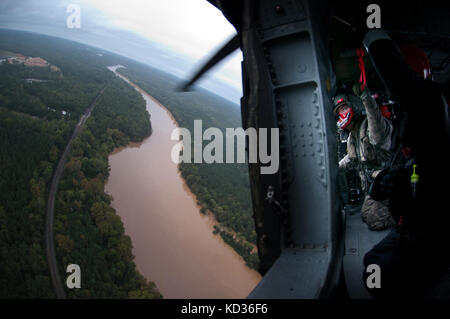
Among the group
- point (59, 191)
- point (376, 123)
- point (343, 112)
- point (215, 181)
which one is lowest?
point (215, 181)

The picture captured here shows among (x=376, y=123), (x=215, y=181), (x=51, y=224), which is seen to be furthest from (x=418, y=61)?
(x=215, y=181)

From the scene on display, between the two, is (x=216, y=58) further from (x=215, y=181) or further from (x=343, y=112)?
(x=215, y=181)

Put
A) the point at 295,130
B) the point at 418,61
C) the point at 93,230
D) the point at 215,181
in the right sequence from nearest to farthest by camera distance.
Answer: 1. the point at 418,61
2. the point at 295,130
3. the point at 93,230
4. the point at 215,181

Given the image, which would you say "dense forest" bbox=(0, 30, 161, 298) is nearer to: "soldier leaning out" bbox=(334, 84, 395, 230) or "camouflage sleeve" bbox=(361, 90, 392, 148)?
"soldier leaning out" bbox=(334, 84, 395, 230)

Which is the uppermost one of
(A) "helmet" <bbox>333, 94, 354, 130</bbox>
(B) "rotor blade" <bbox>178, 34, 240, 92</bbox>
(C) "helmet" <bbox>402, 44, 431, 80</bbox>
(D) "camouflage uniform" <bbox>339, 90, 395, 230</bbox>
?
(B) "rotor blade" <bbox>178, 34, 240, 92</bbox>

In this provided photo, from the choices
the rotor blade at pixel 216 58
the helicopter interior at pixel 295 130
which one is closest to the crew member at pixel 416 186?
the helicopter interior at pixel 295 130

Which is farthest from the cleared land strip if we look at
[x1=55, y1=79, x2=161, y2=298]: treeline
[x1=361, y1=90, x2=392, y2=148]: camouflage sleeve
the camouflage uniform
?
[x1=361, y1=90, x2=392, y2=148]: camouflage sleeve

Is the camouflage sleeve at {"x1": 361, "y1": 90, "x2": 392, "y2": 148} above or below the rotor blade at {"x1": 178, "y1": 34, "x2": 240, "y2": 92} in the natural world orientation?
below

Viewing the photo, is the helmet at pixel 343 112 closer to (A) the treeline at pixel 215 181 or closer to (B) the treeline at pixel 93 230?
(B) the treeline at pixel 93 230
